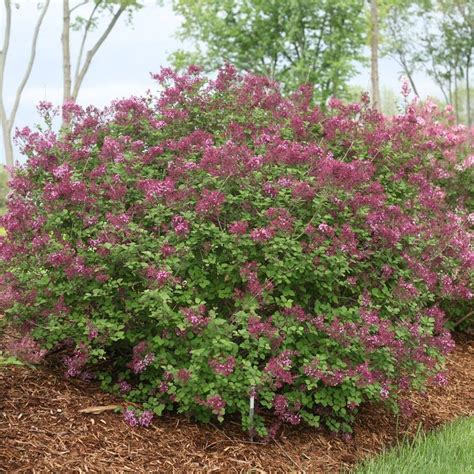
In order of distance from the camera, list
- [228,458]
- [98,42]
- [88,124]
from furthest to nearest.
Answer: [98,42]
[88,124]
[228,458]

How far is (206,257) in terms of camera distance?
13.0 ft

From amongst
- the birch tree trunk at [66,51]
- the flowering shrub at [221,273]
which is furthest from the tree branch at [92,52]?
the flowering shrub at [221,273]

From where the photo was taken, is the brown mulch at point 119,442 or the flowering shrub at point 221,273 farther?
the flowering shrub at point 221,273

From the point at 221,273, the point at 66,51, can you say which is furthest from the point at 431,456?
the point at 66,51

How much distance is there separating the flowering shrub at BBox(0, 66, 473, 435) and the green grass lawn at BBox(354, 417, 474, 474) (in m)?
0.31

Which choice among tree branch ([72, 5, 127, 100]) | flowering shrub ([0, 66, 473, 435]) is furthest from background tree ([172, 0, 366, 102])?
flowering shrub ([0, 66, 473, 435])

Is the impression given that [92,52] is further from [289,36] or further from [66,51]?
[289,36]

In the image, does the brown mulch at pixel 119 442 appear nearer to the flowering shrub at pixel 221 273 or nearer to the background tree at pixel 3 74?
the flowering shrub at pixel 221 273

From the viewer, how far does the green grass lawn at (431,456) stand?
3.92 m

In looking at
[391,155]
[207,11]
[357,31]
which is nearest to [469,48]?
[357,31]

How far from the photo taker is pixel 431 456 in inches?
163

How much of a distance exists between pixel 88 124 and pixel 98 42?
16.1 meters

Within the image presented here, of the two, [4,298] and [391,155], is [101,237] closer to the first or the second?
[4,298]

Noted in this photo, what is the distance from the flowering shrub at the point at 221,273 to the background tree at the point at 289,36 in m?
18.7
